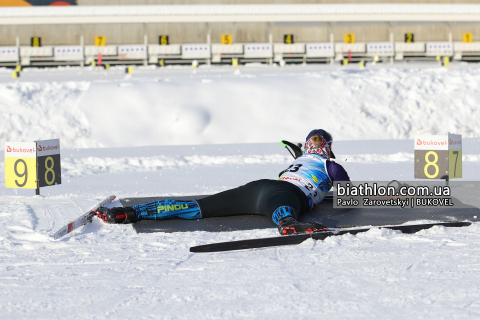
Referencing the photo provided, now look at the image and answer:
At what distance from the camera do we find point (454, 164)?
22.7 feet

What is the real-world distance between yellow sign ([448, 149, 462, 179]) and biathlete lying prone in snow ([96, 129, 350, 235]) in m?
2.13

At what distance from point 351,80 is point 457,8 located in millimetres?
16363

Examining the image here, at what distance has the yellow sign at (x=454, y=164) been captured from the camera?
6.87 m

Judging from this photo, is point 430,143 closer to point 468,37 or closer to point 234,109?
point 234,109

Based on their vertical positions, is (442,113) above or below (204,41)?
below

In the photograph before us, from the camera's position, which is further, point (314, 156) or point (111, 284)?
point (314, 156)

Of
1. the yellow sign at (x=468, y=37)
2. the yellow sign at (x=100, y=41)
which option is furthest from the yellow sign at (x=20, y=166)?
the yellow sign at (x=468, y=37)

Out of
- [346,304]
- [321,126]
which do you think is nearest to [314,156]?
[346,304]

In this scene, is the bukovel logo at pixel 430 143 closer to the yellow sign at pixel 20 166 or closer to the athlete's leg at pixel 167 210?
the athlete's leg at pixel 167 210

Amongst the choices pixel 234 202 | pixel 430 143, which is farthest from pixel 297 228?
pixel 430 143

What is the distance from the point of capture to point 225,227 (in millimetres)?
5066

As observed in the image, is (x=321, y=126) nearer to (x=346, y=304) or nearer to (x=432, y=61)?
(x=346, y=304)

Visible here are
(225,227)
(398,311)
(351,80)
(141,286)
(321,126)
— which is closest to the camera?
(398,311)

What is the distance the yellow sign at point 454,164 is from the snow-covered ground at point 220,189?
5.11 ft
